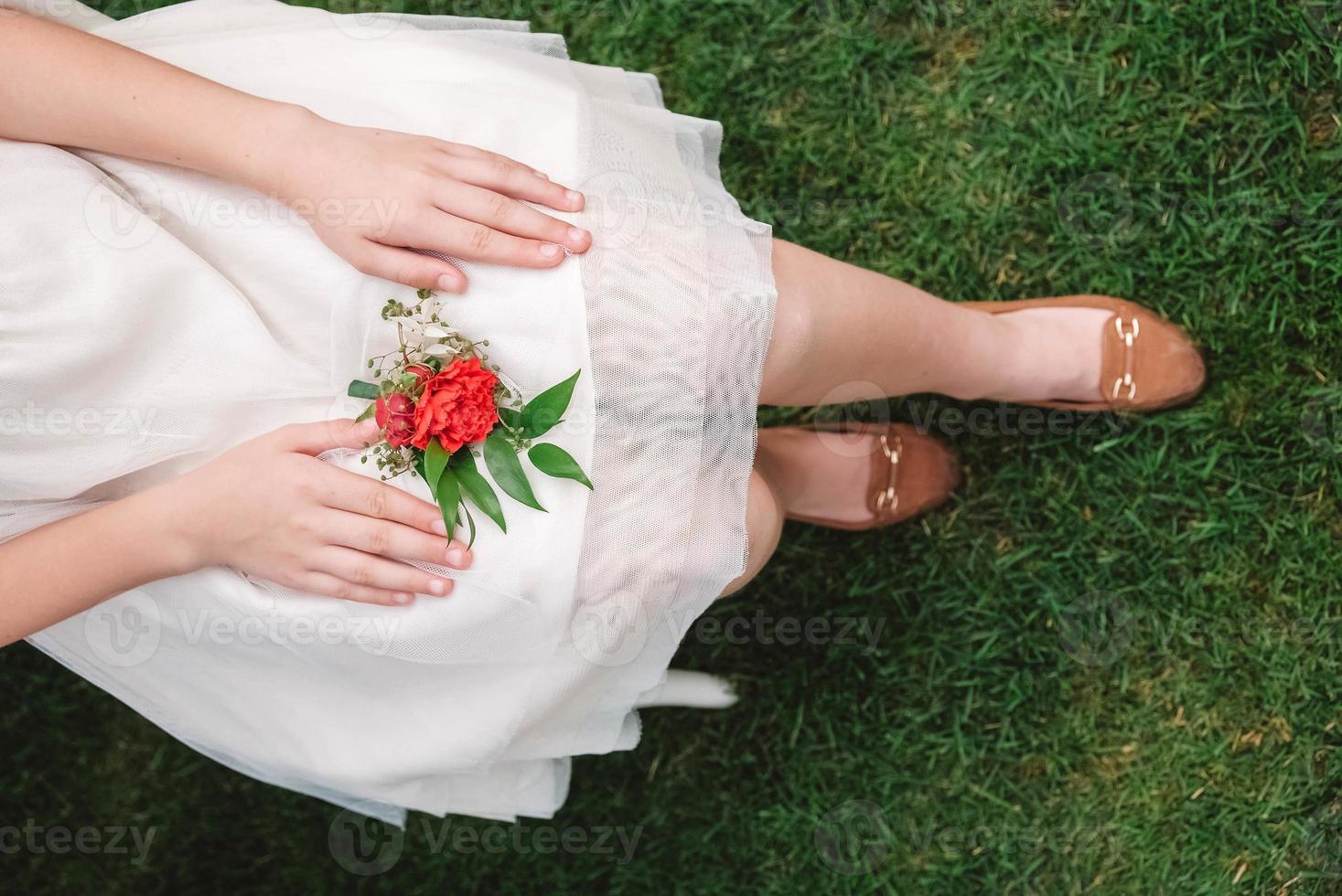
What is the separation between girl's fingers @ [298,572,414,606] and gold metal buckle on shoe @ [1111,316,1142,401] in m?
1.11

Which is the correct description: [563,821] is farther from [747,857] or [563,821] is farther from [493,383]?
[493,383]

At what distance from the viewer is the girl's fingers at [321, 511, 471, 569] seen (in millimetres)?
972

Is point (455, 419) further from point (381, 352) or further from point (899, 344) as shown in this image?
point (899, 344)

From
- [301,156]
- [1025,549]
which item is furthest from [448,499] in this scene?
[1025,549]

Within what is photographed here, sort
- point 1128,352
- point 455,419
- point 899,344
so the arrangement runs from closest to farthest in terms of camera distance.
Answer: point 455,419
point 899,344
point 1128,352

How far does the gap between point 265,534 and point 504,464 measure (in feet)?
0.83

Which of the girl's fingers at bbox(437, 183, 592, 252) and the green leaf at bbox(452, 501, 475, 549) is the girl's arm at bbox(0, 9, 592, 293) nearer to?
the girl's fingers at bbox(437, 183, 592, 252)

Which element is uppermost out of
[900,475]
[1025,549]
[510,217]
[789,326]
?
[510,217]

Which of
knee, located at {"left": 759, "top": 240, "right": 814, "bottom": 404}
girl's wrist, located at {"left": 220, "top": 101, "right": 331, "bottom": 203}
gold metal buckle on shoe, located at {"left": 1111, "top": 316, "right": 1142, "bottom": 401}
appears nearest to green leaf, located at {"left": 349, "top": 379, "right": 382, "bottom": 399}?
girl's wrist, located at {"left": 220, "top": 101, "right": 331, "bottom": 203}

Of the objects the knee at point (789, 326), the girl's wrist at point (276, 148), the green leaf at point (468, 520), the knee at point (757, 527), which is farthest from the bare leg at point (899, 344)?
the girl's wrist at point (276, 148)

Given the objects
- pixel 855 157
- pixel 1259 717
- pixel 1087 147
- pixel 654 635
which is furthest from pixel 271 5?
pixel 1259 717

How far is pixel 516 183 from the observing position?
98cm

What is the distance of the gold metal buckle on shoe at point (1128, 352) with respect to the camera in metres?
1.54

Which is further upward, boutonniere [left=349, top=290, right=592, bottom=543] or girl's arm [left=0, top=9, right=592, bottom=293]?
girl's arm [left=0, top=9, right=592, bottom=293]
